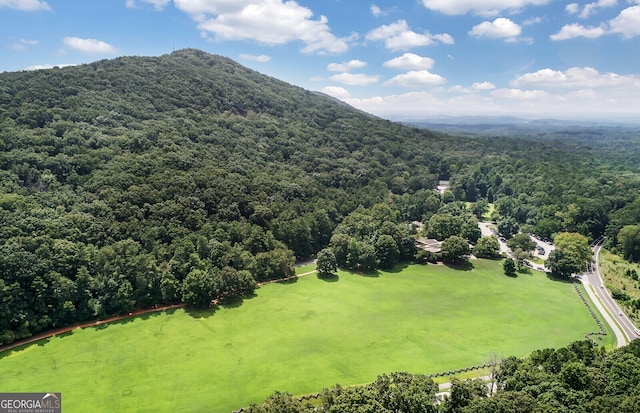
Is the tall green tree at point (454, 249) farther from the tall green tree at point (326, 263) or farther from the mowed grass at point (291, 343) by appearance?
the tall green tree at point (326, 263)

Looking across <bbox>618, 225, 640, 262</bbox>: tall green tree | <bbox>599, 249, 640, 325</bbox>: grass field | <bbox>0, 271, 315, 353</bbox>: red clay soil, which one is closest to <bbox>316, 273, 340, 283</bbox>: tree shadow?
<bbox>0, 271, 315, 353</bbox>: red clay soil

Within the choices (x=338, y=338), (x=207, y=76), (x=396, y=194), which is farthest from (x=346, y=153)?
(x=338, y=338)

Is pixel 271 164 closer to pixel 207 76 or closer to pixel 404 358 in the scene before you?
pixel 207 76

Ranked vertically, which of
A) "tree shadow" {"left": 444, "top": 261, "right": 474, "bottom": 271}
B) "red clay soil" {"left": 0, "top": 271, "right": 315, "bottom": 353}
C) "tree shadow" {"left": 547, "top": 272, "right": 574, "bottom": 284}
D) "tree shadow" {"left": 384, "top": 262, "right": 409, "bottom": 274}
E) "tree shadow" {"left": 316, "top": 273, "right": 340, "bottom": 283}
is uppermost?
"red clay soil" {"left": 0, "top": 271, "right": 315, "bottom": 353}

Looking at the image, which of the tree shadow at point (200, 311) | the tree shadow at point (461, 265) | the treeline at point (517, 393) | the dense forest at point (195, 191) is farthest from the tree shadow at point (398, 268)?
the treeline at point (517, 393)

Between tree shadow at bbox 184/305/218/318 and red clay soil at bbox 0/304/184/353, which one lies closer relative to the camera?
red clay soil at bbox 0/304/184/353

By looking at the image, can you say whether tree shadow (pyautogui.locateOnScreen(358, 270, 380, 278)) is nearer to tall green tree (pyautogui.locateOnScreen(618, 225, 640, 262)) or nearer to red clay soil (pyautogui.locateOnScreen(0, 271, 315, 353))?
red clay soil (pyautogui.locateOnScreen(0, 271, 315, 353))

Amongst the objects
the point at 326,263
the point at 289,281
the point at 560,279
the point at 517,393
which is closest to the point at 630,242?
the point at 560,279
